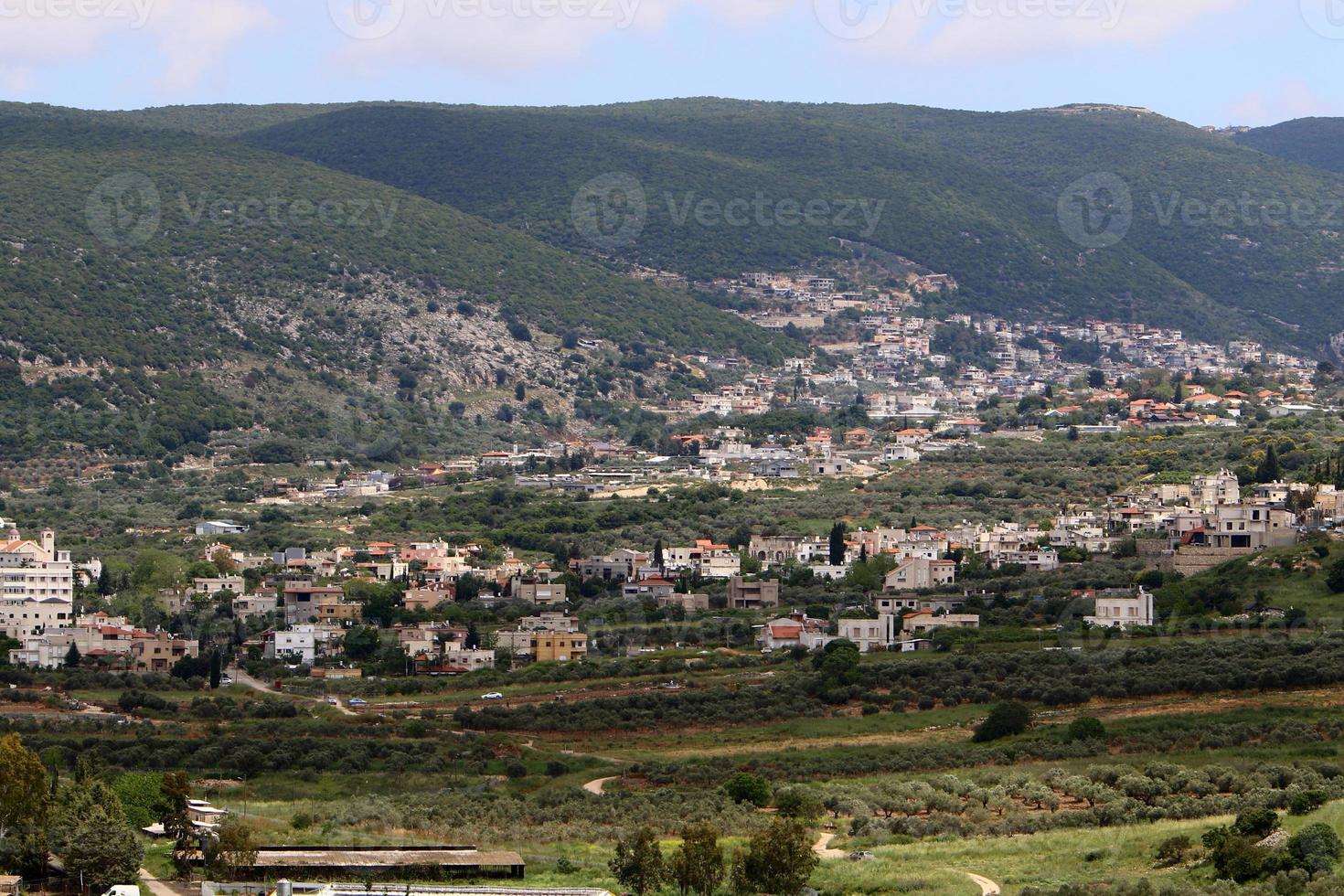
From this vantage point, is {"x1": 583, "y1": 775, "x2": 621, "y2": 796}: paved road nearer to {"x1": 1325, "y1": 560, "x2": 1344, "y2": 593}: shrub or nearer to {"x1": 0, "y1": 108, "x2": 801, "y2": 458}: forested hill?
{"x1": 1325, "y1": 560, "x2": 1344, "y2": 593}: shrub

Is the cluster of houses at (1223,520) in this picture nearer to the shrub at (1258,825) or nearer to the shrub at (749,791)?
the shrub at (749,791)

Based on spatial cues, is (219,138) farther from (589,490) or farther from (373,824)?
(373,824)

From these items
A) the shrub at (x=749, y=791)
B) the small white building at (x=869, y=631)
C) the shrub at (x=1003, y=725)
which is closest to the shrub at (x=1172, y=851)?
the shrub at (x=749, y=791)

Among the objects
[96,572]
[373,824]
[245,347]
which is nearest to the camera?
[373,824]

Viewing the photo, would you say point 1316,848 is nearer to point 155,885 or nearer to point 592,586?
point 155,885

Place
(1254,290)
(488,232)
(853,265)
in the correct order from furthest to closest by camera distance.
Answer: (1254,290)
(853,265)
(488,232)

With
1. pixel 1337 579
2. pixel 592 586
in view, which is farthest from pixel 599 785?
pixel 592 586

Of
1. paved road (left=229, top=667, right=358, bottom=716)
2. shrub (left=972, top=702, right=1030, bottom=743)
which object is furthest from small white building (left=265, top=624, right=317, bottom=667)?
shrub (left=972, top=702, right=1030, bottom=743)

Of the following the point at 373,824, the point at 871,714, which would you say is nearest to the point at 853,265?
the point at 871,714
